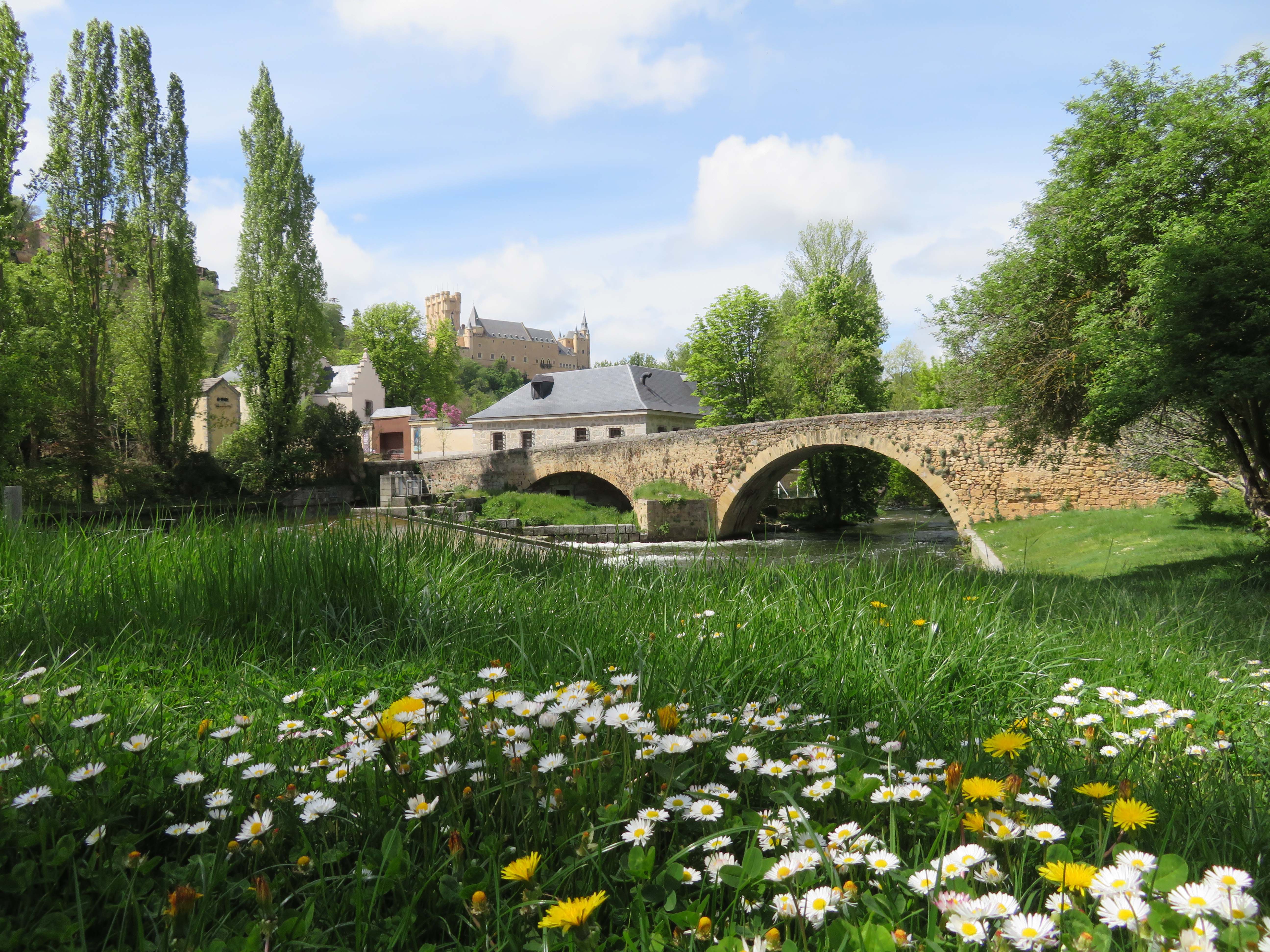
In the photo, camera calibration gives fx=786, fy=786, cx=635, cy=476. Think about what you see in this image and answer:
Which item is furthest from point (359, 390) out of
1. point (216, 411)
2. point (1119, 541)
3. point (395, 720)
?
point (395, 720)

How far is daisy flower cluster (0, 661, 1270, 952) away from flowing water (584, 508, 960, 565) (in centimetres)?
185

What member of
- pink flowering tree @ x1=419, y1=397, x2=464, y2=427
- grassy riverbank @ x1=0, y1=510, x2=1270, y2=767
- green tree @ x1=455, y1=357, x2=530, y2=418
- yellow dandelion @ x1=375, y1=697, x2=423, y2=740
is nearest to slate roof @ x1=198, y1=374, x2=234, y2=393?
pink flowering tree @ x1=419, y1=397, x2=464, y2=427

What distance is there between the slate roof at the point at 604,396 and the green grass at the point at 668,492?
13.7 metres

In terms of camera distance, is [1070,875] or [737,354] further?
[737,354]

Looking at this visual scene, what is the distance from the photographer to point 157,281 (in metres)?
23.2

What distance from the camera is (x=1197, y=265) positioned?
734 cm

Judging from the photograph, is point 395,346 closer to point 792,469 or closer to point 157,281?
point 157,281

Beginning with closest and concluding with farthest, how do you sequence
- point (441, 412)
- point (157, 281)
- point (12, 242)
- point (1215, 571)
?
point (1215, 571) < point (12, 242) < point (157, 281) < point (441, 412)

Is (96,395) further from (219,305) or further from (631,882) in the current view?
(219,305)

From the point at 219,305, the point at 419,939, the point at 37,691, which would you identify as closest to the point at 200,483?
the point at 37,691

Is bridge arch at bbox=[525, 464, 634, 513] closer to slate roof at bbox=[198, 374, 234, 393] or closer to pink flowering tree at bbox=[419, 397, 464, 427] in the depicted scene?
pink flowering tree at bbox=[419, 397, 464, 427]

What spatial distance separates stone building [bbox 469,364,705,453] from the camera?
128 feet

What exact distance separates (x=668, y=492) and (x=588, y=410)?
1604 cm

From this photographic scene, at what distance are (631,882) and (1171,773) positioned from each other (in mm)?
1326
